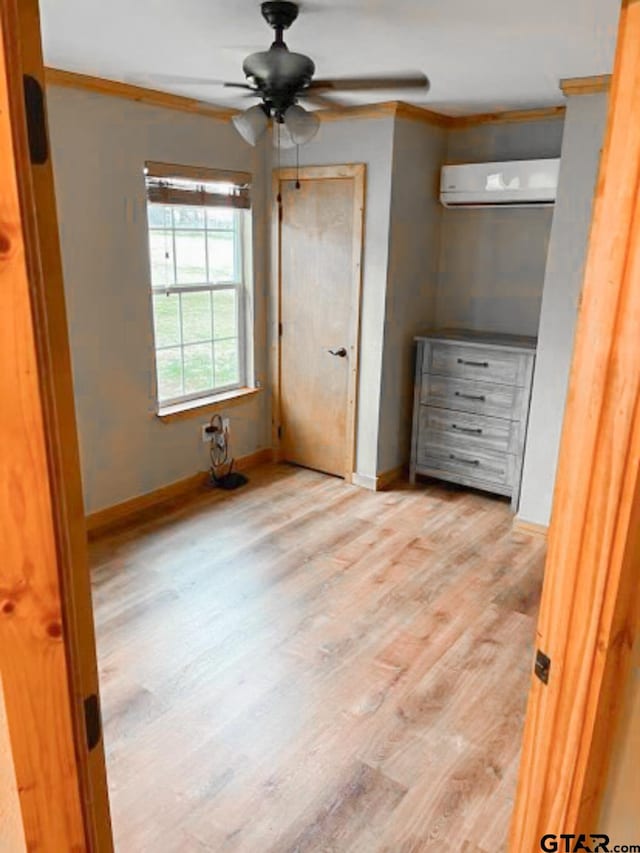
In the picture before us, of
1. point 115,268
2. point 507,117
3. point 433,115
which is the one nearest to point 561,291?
point 507,117

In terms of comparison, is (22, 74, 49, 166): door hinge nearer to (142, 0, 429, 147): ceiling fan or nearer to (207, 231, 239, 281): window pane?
Answer: (142, 0, 429, 147): ceiling fan

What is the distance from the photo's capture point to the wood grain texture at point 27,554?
69 cm

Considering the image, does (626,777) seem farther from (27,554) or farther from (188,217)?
(188,217)

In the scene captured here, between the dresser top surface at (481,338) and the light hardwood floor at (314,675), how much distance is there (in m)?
1.06

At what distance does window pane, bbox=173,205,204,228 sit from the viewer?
3.87m

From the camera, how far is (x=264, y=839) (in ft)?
6.01

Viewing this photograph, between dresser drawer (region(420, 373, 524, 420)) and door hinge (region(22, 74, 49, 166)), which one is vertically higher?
door hinge (region(22, 74, 49, 166))

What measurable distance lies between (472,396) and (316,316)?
1186 millimetres

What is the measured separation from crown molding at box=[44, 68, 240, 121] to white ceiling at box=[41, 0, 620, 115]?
82 mm

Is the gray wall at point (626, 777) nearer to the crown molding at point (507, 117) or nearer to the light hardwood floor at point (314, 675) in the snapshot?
the light hardwood floor at point (314, 675)

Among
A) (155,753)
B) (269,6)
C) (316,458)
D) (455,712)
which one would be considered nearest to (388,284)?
(316,458)

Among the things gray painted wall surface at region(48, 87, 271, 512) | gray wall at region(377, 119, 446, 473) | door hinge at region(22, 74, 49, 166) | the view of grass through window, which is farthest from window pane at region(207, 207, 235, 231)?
door hinge at region(22, 74, 49, 166)

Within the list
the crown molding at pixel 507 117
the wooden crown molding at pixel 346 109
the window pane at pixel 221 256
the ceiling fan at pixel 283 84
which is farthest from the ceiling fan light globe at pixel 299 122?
the crown molding at pixel 507 117

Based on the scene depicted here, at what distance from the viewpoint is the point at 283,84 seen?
2.29 metres
